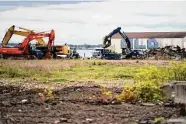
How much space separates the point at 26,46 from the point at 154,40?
36.1 meters

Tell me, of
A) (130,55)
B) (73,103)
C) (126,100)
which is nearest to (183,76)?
(126,100)

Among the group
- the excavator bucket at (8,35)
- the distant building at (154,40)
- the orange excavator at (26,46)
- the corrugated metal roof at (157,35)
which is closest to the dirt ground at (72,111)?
the orange excavator at (26,46)

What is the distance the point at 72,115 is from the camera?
9.11 metres

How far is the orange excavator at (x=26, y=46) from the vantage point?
4109cm

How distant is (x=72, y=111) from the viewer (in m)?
9.58

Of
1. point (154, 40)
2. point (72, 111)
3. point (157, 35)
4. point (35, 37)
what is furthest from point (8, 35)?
point (157, 35)

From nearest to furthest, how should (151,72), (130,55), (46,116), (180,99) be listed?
(46,116)
(180,99)
(151,72)
(130,55)

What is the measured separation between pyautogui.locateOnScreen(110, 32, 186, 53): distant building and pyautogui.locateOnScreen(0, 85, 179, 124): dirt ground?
6006 cm

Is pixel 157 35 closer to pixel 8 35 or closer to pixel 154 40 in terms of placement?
pixel 154 40

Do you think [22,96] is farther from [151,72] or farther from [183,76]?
[183,76]

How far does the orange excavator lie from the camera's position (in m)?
41.1

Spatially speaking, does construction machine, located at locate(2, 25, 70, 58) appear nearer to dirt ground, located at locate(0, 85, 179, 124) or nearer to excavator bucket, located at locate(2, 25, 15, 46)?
excavator bucket, located at locate(2, 25, 15, 46)

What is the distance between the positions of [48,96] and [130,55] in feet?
118

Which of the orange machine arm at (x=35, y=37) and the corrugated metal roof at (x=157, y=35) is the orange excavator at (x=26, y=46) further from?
the corrugated metal roof at (x=157, y=35)
